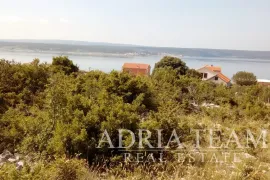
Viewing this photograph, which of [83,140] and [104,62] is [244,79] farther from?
[104,62]

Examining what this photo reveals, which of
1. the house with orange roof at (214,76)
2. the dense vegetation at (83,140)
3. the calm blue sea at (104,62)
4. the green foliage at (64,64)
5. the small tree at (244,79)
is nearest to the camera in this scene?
the dense vegetation at (83,140)


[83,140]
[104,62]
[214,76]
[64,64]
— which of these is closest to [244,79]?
[214,76]

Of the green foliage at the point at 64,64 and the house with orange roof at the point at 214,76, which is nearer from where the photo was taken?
the green foliage at the point at 64,64

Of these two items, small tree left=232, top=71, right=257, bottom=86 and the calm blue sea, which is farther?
the calm blue sea

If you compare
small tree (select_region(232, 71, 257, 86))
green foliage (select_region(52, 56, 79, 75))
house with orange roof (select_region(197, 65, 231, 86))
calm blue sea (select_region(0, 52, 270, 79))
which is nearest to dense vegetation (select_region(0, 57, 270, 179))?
green foliage (select_region(52, 56, 79, 75))

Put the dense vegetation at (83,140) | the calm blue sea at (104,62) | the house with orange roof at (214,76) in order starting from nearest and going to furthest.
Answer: the dense vegetation at (83,140), the house with orange roof at (214,76), the calm blue sea at (104,62)

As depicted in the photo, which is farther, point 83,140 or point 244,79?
point 244,79

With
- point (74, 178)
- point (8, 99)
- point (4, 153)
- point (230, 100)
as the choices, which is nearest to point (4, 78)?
point (8, 99)

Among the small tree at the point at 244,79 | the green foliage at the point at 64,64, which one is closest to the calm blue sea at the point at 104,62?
the green foliage at the point at 64,64

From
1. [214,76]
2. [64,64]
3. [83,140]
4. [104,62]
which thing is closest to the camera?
[83,140]

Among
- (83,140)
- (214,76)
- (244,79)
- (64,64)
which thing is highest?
(64,64)

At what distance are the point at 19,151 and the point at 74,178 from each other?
1.45 meters

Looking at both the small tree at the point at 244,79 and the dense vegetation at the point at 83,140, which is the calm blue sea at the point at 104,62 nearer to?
the small tree at the point at 244,79

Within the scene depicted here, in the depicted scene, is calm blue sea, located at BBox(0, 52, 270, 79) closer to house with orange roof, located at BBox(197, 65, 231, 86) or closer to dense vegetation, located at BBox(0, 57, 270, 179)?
house with orange roof, located at BBox(197, 65, 231, 86)
